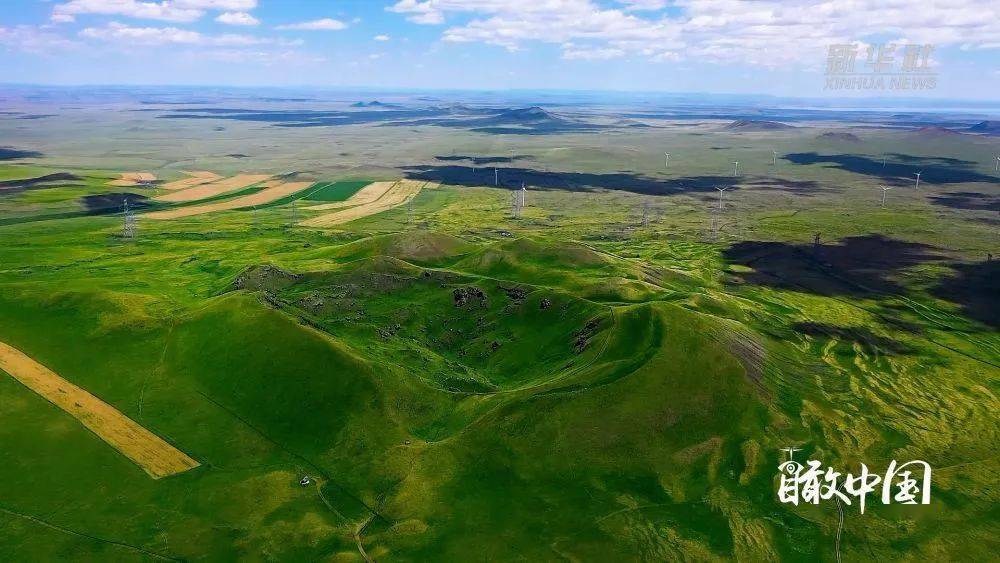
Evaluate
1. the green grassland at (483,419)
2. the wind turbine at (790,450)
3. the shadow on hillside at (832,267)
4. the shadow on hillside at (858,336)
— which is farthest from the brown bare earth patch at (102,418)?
the shadow on hillside at (832,267)

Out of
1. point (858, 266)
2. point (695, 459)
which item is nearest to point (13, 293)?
point (695, 459)

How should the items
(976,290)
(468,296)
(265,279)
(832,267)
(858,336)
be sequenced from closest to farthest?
(858,336)
(468,296)
(265,279)
(976,290)
(832,267)

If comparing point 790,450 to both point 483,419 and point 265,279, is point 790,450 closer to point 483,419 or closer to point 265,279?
point 483,419

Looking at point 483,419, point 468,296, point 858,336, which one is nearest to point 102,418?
point 483,419

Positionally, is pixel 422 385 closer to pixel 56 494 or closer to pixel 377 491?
pixel 377 491

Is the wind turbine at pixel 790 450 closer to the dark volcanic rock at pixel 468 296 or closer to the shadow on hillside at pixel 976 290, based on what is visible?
the dark volcanic rock at pixel 468 296
